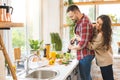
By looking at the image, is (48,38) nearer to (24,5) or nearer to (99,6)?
(24,5)

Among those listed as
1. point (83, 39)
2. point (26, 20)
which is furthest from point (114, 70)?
point (26, 20)

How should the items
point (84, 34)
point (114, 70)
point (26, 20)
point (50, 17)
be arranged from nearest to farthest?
point (84, 34), point (114, 70), point (26, 20), point (50, 17)

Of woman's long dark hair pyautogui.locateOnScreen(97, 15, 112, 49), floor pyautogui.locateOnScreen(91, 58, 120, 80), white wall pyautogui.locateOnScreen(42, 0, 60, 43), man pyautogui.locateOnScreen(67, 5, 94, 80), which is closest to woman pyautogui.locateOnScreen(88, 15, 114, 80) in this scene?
woman's long dark hair pyautogui.locateOnScreen(97, 15, 112, 49)

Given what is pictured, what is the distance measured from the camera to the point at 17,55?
301 centimetres

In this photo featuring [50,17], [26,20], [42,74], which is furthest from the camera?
[50,17]

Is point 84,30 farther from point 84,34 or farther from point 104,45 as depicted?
point 104,45

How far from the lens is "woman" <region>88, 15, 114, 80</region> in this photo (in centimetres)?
311

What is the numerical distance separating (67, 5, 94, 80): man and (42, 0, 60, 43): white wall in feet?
3.55

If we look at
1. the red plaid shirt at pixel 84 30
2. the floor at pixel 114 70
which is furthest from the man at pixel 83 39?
the floor at pixel 114 70

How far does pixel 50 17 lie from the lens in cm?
433

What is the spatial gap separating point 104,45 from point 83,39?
1.04ft

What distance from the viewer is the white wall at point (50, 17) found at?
4.30 metres

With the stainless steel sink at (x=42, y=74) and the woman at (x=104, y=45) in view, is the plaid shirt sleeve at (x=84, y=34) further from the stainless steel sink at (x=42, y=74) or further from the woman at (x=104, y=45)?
the stainless steel sink at (x=42, y=74)

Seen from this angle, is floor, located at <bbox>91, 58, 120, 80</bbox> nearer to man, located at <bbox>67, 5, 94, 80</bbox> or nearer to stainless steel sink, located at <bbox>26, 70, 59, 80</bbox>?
man, located at <bbox>67, 5, 94, 80</bbox>
